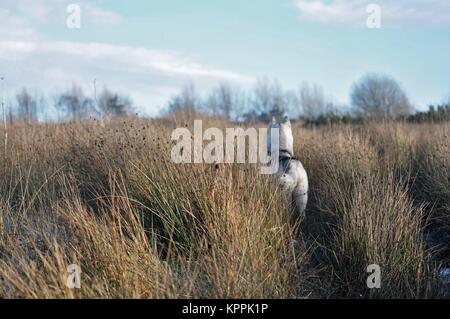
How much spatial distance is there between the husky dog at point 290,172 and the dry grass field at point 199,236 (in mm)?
288

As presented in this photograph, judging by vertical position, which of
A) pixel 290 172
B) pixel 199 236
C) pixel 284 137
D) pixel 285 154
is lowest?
pixel 199 236

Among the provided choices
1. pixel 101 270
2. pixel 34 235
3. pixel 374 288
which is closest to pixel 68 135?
pixel 34 235

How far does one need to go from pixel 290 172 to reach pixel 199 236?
1.70 meters

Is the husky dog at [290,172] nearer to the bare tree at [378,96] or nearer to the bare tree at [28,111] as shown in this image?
the bare tree at [28,111]

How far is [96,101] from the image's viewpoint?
25.8 feet

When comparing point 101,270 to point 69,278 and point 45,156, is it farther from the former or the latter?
point 45,156

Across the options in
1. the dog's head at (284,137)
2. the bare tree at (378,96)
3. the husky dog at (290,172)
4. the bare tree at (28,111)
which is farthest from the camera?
the bare tree at (378,96)

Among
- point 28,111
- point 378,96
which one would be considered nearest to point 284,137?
point 28,111

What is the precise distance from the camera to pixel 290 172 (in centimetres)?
506

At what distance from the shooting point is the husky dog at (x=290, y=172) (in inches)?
198

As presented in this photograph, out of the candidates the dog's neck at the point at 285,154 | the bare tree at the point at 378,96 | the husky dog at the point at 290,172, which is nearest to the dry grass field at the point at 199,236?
the husky dog at the point at 290,172

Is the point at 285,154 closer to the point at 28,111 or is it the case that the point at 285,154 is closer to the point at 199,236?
the point at 199,236

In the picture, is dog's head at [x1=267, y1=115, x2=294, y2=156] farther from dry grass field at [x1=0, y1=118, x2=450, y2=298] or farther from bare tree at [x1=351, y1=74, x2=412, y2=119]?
bare tree at [x1=351, y1=74, x2=412, y2=119]
